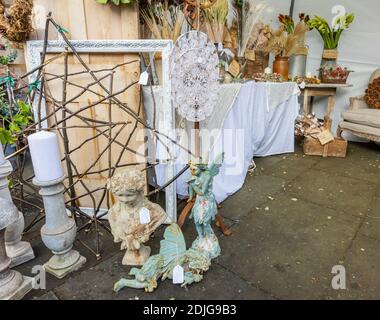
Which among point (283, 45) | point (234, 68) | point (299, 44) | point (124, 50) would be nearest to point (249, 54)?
point (234, 68)

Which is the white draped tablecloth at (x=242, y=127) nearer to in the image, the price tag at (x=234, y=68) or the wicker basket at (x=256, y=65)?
the price tag at (x=234, y=68)

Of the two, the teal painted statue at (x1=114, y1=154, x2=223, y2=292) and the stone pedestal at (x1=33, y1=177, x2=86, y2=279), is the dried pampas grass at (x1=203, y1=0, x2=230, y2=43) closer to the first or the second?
the teal painted statue at (x1=114, y1=154, x2=223, y2=292)

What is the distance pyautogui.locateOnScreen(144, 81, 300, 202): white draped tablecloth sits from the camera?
217 centimetres

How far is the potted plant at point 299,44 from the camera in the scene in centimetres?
326

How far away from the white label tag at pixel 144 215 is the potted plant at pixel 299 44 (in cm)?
278

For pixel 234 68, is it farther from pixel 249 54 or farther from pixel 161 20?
pixel 161 20

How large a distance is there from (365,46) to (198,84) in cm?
295

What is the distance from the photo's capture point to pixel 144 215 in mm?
1397

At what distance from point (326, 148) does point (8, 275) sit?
2.97 m

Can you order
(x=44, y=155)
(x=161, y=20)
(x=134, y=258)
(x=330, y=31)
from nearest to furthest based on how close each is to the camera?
(x=44, y=155) < (x=134, y=258) < (x=161, y=20) < (x=330, y=31)

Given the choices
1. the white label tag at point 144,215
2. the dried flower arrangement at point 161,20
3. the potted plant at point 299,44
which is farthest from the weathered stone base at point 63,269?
the potted plant at point 299,44

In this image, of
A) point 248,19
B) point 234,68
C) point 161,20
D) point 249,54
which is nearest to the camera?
point 161,20

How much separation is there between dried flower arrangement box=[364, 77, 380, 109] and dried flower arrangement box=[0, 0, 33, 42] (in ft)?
11.0
